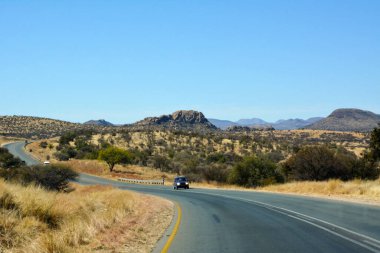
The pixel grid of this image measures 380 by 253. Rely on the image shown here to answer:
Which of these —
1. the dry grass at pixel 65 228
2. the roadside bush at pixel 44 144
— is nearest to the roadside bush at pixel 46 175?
the dry grass at pixel 65 228

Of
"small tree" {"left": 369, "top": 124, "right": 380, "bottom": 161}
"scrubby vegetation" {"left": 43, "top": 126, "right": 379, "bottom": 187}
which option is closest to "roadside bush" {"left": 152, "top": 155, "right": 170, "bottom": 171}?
"scrubby vegetation" {"left": 43, "top": 126, "right": 379, "bottom": 187}

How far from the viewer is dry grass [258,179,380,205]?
2689 centimetres

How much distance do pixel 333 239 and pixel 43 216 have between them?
921cm

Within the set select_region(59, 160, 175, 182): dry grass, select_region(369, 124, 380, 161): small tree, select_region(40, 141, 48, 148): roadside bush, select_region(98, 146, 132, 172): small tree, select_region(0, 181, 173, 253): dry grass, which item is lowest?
select_region(59, 160, 175, 182): dry grass

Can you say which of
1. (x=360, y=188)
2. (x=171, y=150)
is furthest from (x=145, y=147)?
(x=360, y=188)

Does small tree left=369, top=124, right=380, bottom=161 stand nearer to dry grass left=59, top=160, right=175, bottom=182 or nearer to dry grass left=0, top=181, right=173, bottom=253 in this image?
dry grass left=0, top=181, right=173, bottom=253

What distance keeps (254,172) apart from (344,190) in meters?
21.8

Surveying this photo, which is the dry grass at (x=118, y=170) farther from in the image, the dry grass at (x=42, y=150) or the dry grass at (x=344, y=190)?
the dry grass at (x=344, y=190)

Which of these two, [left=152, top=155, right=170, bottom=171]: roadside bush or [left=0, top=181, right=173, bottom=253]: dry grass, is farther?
[left=152, top=155, right=170, bottom=171]: roadside bush

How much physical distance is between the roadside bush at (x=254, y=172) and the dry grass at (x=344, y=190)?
12.1 metres

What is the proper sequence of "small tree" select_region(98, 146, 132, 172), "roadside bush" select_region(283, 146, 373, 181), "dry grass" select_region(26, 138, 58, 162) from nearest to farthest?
"roadside bush" select_region(283, 146, 373, 181), "small tree" select_region(98, 146, 132, 172), "dry grass" select_region(26, 138, 58, 162)

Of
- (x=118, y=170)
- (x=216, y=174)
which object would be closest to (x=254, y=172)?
(x=216, y=174)

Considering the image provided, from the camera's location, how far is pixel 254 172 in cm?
5256

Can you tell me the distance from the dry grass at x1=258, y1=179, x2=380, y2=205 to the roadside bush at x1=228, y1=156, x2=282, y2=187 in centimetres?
1208
